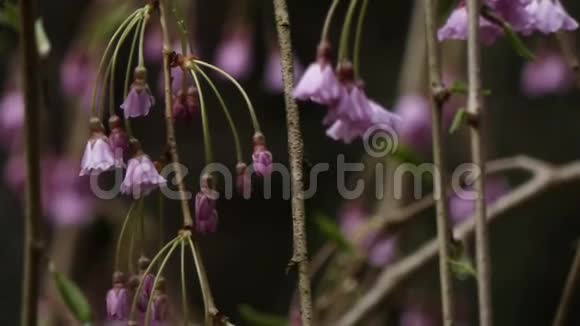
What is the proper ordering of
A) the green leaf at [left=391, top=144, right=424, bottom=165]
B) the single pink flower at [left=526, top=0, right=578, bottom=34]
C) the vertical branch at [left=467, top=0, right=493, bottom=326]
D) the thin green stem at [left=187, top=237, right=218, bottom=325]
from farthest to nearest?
the green leaf at [left=391, top=144, right=424, bottom=165], the single pink flower at [left=526, top=0, right=578, bottom=34], the vertical branch at [left=467, top=0, right=493, bottom=326], the thin green stem at [left=187, top=237, right=218, bottom=325]

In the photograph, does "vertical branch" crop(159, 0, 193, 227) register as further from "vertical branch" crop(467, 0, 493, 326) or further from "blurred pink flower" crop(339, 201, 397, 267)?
"blurred pink flower" crop(339, 201, 397, 267)

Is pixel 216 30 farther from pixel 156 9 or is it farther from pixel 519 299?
pixel 156 9

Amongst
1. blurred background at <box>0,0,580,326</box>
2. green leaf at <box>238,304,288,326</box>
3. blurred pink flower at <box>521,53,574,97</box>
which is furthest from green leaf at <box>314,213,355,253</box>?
blurred background at <box>0,0,580,326</box>

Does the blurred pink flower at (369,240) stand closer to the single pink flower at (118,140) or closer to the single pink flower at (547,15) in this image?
the single pink flower at (547,15)

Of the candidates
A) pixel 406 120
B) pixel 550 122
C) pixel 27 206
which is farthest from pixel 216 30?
pixel 27 206

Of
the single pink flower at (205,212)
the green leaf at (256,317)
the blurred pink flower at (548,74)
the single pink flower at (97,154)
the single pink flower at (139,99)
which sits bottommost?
the green leaf at (256,317)

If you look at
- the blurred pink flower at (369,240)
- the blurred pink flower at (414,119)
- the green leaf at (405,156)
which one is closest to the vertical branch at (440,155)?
the green leaf at (405,156)
